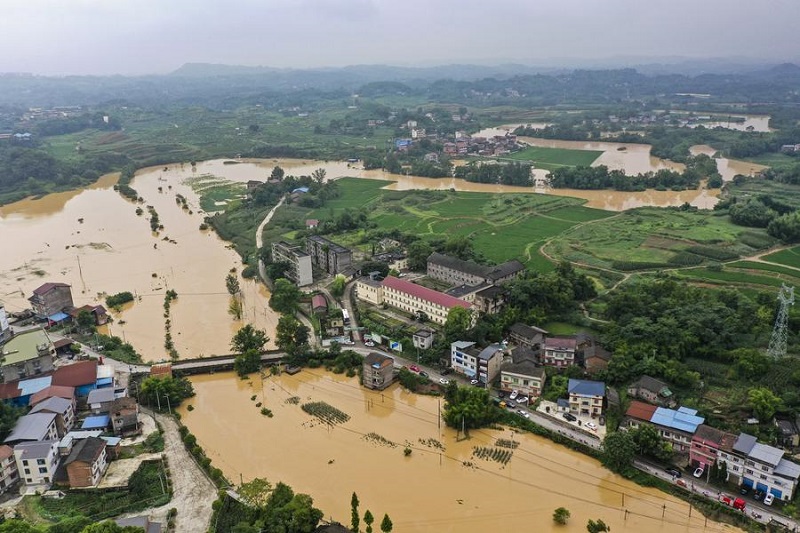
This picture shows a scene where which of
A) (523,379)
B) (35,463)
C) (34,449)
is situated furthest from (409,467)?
(34,449)

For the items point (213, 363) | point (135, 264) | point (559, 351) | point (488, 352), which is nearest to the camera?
point (488, 352)

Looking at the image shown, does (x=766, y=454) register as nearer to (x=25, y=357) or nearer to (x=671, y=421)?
(x=671, y=421)

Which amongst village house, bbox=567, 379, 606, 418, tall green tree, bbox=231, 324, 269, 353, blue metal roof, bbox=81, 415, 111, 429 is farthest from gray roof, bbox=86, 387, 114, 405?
village house, bbox=567, 379, 606, 418

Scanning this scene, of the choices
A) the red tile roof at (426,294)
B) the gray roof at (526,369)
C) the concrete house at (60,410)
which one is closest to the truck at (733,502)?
the gray roof at (526,369)

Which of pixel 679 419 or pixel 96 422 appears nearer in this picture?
pixel 679 419

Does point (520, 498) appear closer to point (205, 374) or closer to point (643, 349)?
point (643, 349)

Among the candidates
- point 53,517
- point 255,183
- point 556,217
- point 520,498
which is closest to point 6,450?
point 53,517

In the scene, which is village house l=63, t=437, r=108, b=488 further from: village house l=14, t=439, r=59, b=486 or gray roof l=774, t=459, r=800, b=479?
gray roof l=774, t=459, r=800, b=479

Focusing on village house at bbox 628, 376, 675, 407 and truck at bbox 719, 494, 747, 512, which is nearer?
truck at bbox 719, 494, 747, 512
